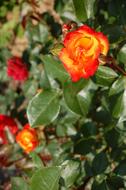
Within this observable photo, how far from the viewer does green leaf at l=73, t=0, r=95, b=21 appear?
143 cm

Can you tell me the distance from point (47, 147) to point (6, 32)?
1734 millimetres

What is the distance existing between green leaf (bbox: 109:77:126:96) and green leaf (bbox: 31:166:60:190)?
0.32 meters

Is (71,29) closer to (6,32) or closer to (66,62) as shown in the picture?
(66,62)

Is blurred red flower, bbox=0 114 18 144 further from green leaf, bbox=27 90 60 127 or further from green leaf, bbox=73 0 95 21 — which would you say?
green leaf, bbox=73 0 95 21

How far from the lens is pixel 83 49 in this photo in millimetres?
1216

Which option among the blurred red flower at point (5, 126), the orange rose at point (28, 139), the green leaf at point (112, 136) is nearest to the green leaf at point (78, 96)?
the green leaf at point (112, 136)

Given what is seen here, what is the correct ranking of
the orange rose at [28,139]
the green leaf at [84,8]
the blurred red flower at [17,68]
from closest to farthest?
the green leaf at [84,8] → the orange rose at [28,139] → the blurred red flower at [17,68]

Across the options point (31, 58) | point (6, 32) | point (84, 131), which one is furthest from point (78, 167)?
point (6, 32)

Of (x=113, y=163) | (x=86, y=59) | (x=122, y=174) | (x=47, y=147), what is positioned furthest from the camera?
(x=47, y=147)

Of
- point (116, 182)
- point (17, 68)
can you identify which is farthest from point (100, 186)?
point (17, 68)

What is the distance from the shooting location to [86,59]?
1.22m

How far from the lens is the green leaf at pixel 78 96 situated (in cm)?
152

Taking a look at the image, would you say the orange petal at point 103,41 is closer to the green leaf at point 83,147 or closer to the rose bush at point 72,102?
the rose bush at point 72,102

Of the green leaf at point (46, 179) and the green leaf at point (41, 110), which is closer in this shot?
the green leaf at point (46, 179)
